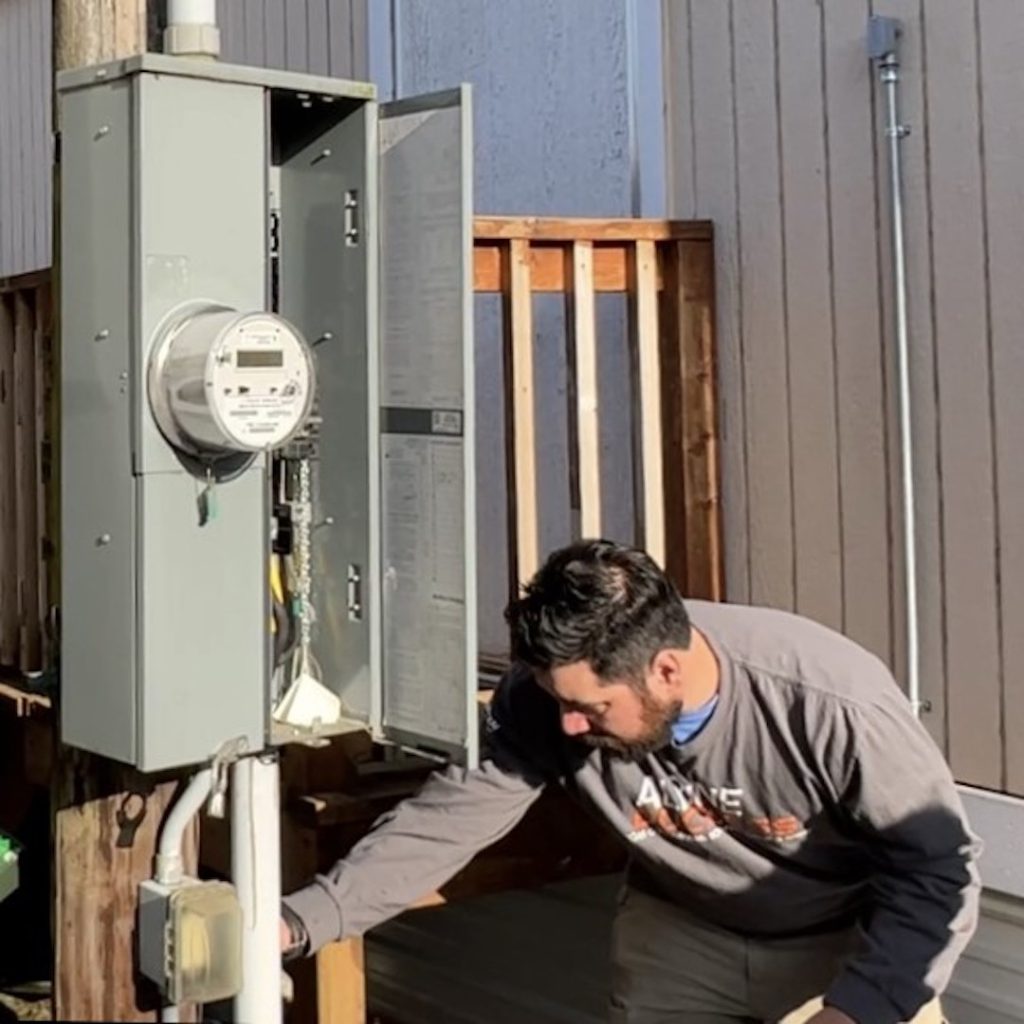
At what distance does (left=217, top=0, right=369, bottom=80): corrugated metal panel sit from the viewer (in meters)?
6.25

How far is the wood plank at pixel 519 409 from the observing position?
4.34 metres

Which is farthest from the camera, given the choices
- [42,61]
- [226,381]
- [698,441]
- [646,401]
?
[42,61]

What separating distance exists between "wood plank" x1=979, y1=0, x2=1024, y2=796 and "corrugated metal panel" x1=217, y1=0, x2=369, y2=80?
9.08ft

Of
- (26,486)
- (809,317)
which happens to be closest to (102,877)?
(809,317)

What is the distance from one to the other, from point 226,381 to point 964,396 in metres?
1.98

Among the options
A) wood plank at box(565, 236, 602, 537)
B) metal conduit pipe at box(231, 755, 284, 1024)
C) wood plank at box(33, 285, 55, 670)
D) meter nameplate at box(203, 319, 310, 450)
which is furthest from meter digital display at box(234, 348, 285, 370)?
wood plank at box(33, 285, 55, 670)

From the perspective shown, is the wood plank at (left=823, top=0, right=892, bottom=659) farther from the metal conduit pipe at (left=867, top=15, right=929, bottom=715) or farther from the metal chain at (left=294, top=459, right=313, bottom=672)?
the metal chain at (left=294, top=459, right=313, bottom=672)

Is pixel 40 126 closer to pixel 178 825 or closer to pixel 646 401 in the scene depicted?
pixel 646 401

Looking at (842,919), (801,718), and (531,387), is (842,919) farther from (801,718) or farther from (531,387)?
(531,387)

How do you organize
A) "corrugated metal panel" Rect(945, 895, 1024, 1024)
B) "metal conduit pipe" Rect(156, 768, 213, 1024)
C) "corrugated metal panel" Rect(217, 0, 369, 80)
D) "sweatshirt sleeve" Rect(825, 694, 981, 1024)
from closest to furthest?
"metal conduit pipe" Rect(156, 768, 213, 1024) → "sweatshirt sleeve" Rect(825, 694, 981, 1024) → "corrugated metal panel" Rect(945, 895, 1024, 1024) → "corrugated metal panel" Rect(217, 0, 369, 80)

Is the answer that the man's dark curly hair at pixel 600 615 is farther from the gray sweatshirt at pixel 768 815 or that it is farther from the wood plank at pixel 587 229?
the wood plank at pixel 587 229

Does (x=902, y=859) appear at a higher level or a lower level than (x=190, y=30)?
lower

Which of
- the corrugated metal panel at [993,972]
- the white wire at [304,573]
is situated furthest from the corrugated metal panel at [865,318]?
the white wire at [304,573]

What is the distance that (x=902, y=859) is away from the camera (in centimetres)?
311
